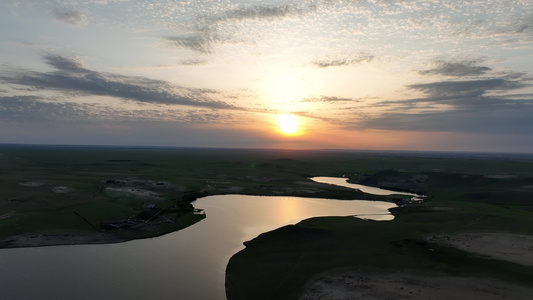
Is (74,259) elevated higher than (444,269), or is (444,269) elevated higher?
(444,269)

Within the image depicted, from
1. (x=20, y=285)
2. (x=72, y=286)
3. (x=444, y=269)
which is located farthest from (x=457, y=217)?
(x=20, y=285)

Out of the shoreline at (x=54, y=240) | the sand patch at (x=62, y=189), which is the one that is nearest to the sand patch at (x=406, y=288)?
the shoreline at (x=54, y=240)

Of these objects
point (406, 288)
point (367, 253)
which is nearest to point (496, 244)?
point (367, 253)

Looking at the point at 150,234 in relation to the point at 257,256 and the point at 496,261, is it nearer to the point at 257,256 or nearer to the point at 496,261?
the point at 257,256

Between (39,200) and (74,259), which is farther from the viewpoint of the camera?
(39,200)

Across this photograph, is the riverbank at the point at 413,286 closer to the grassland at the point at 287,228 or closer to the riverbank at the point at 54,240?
the grassland at the point at 287,228

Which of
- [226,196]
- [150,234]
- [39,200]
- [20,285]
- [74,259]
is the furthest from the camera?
[226,196]

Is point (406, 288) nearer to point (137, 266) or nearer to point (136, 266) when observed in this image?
point (137, 266)
